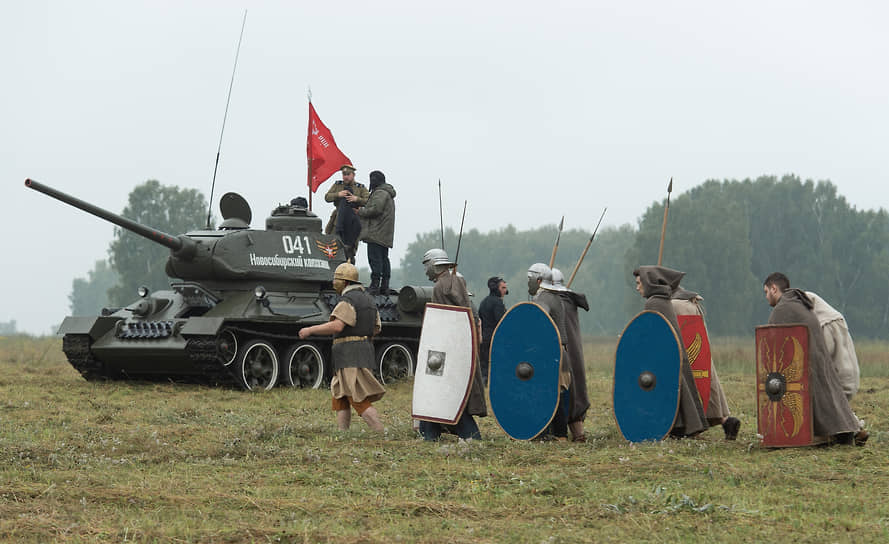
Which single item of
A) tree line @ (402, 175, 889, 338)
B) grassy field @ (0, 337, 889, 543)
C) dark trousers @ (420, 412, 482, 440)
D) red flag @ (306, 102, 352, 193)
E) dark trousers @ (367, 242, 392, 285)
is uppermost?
tree line @ (402, 175, 889, 338)

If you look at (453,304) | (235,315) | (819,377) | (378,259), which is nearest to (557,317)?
(453,304)

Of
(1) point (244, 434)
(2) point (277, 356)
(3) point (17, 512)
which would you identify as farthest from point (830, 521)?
(2) point (277, 356)

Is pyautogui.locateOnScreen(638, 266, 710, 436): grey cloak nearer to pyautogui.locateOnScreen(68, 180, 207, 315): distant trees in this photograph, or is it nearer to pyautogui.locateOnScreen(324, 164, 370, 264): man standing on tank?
pyautogui.locateOnScreen(324, 164, 370, 264): man standing on tank

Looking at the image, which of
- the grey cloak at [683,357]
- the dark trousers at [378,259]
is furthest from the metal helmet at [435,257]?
the dark trousers at [378,259]

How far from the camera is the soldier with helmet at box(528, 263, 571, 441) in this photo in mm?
11008

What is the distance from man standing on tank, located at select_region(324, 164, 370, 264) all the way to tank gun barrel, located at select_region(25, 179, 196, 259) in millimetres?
2348

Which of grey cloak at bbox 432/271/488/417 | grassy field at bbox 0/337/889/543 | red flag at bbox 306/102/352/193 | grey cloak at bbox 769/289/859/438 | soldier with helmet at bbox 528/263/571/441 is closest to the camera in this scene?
grassy field at bbox 0/337/889/543

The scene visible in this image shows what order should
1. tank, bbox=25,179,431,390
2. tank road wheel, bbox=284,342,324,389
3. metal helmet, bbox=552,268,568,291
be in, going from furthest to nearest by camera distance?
tank road wheel, bbox=284,342,324,389 < tank, bbox=25,179,431,390 < metal helmet, bbox=552,268,568,291

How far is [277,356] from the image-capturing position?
18.7 meters

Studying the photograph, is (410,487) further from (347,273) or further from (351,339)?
(347,273)

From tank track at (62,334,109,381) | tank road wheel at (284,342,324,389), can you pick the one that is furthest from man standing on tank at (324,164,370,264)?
tank track at (62,334,109,381)

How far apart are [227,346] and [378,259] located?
3.23 m

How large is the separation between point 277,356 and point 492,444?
9.05 meters

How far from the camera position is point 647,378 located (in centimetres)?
1029
